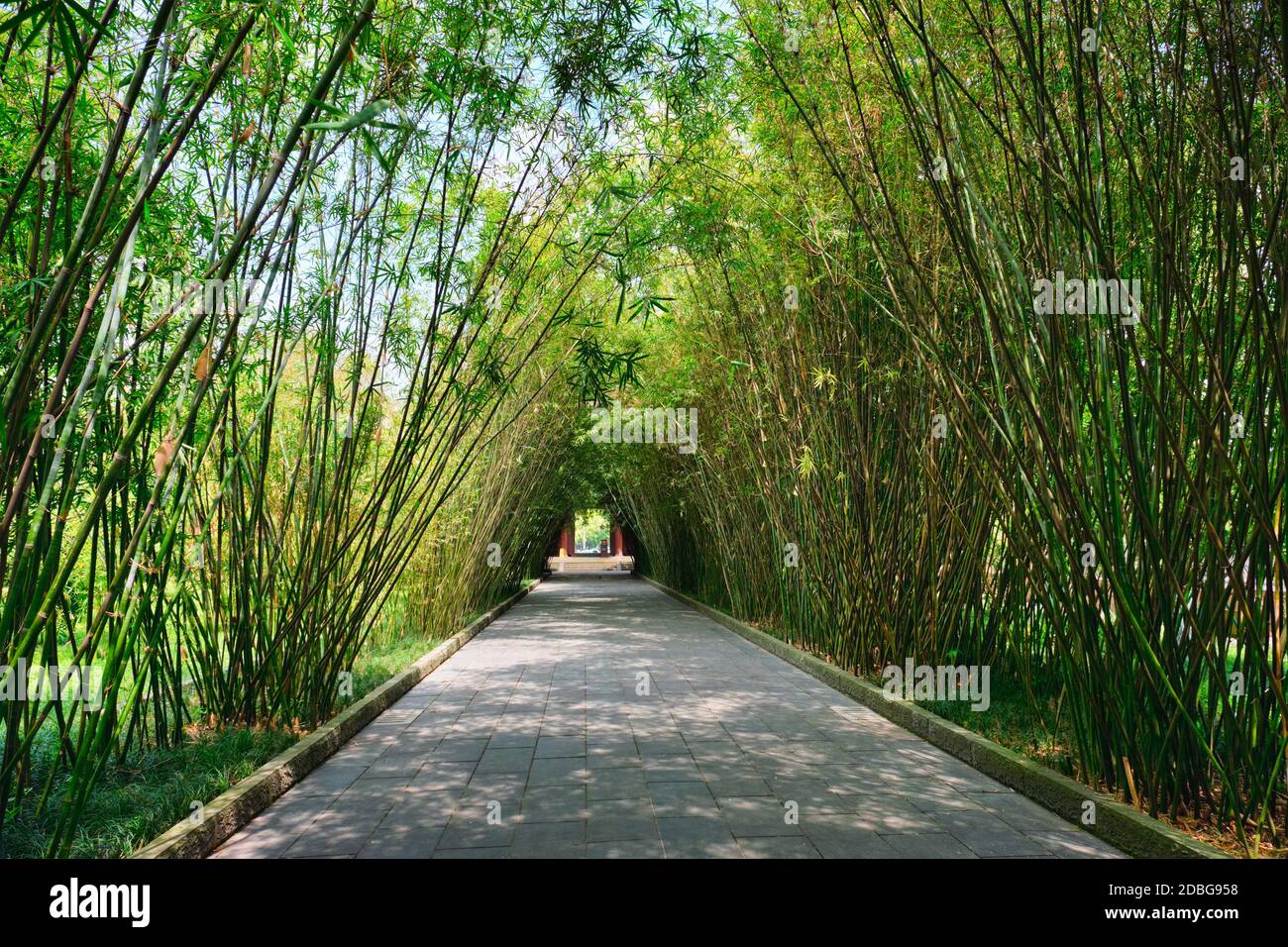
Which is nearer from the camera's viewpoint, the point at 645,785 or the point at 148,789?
the point at 148,789

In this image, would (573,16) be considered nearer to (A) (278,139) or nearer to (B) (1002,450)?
(A) (278,139)

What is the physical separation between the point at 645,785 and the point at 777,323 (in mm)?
3587

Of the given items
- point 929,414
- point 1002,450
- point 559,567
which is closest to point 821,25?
point 929,414

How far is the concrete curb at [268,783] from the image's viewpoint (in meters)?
2.34

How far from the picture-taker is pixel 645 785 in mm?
3146

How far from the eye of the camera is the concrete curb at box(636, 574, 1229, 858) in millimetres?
2346

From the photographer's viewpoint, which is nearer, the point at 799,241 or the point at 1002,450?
the point at 1002,450

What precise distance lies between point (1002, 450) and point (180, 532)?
347 cm

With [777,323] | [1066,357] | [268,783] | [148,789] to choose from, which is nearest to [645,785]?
[268,783]

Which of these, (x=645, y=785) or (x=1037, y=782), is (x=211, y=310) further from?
(x=1037, y=782)

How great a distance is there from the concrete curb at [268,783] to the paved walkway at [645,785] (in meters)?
0.06

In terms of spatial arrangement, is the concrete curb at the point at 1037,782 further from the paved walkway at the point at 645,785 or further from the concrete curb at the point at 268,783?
the concrete curb at the point at 268,783

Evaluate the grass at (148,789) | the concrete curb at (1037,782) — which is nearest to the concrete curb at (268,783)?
the grass at (148,789)

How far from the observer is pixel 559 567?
29.1 m
